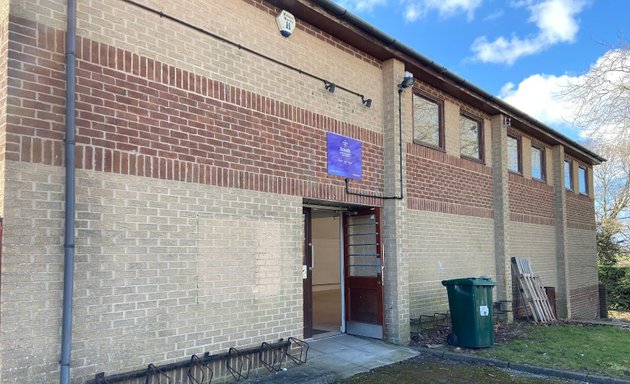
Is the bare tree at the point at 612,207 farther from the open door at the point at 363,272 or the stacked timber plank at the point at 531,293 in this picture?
the open door at the point at 363,272

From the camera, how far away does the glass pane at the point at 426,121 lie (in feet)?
33.0

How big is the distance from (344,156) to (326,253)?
5.61 meters

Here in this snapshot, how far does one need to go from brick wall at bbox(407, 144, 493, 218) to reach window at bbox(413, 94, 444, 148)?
28 centimetres

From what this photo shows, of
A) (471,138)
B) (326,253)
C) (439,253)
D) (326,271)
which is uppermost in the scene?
(471,138)

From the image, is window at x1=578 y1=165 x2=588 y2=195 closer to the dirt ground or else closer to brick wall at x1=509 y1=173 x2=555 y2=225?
brick wall at x1=509 y1=173 x2=555 y2=225

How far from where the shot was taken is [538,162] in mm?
15648

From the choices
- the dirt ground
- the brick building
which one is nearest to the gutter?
the brick building

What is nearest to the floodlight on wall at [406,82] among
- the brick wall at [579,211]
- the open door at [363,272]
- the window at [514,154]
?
the open door at [363,272]

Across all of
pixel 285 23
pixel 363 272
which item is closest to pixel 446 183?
pixel 363 272

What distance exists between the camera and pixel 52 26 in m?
4.69

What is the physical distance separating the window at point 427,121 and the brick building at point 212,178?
2.0 inches

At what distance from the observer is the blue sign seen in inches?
308

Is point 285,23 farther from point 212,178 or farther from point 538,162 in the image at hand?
point 538,162

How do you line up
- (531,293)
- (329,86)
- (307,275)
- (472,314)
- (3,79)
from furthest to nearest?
(531,293) < (472,314) < (307,275) < (329,86) < (3,79)
